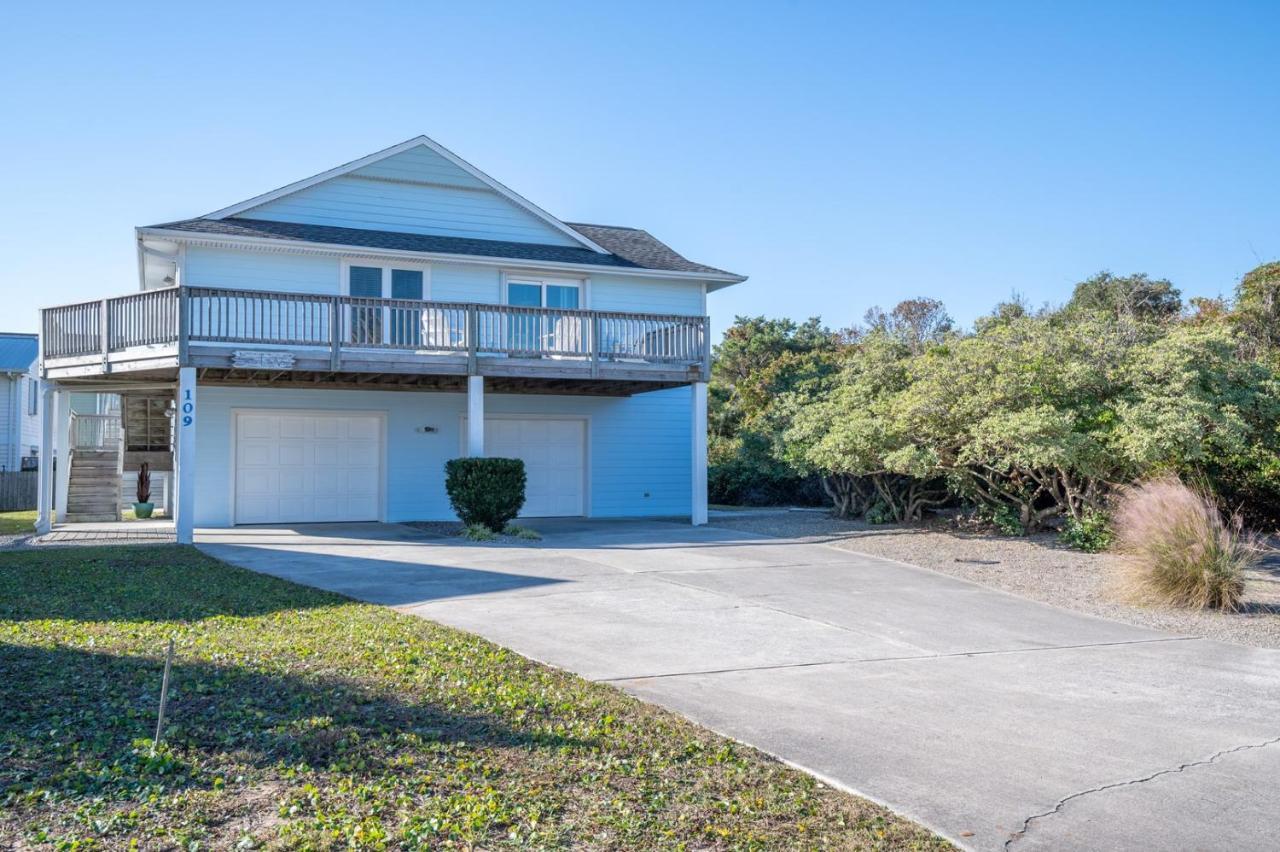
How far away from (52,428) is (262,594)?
982cm

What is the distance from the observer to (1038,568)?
41.9ft

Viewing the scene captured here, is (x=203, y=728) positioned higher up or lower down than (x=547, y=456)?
lower down

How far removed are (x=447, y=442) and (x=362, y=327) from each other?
4.11 metres

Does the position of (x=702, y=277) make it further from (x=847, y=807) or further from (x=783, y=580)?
(x=847, y=807)

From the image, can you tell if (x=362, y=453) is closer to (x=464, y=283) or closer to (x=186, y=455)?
(x=464, y=283)

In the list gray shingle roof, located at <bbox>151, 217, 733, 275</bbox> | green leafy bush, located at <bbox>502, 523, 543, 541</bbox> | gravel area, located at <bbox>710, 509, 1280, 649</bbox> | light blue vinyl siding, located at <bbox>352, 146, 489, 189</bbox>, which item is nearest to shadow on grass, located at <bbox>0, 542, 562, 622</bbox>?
green leafy bush, located at <bbox>502, 523, 543, 541</bbox>

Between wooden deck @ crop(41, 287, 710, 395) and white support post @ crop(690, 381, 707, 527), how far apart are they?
49 centimetres

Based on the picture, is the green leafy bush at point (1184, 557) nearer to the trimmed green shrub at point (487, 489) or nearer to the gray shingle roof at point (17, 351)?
the trimmed green shrub at point (487, 489)

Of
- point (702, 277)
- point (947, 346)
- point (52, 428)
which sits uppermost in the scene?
point (702, 277)

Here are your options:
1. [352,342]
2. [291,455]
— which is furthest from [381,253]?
[291,455]

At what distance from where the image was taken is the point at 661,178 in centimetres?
1928

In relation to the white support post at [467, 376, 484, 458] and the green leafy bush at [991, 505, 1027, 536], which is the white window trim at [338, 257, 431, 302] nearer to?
the white support post at [467, 376, 484, 458]

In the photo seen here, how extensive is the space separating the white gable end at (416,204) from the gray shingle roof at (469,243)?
23 centimetres

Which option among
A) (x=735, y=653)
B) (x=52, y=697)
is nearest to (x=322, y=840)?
(x=52, y=697)
